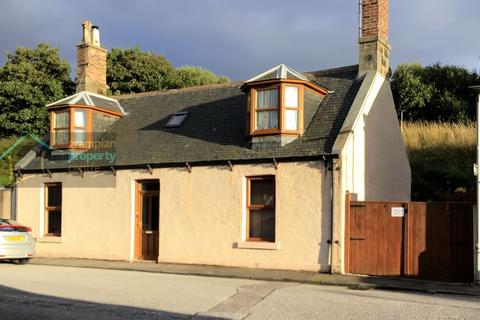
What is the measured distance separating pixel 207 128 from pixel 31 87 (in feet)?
70.2

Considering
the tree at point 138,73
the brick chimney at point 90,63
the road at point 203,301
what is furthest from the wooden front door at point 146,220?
the tree at point 138,73

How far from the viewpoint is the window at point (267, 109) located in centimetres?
1603

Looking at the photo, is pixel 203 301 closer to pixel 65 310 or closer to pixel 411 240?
pixel 65 310

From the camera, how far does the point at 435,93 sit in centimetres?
3269

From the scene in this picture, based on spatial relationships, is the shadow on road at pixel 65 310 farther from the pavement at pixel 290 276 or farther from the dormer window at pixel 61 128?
the dormer window at pixel 61 128

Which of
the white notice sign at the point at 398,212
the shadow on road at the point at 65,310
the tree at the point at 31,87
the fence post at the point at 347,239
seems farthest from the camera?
the tree at the point at 31,87

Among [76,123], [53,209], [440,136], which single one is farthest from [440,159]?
[53,209]

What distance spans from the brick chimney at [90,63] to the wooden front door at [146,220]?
7.00 m

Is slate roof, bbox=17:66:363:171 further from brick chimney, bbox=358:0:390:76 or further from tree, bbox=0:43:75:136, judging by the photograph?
tree, bbox=0:43:75:136

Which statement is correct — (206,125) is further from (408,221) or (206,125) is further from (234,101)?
(408,221)

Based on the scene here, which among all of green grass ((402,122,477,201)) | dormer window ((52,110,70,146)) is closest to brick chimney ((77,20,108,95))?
dormer window ((52,110,70,146))

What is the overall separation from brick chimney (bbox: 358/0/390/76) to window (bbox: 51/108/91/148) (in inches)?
380

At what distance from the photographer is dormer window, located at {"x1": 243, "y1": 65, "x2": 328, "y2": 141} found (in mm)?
15844

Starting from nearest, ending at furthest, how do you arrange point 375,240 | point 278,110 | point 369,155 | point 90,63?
1. point 375,240
2. point 278,110
3. point 369,155
4. point 90,63
